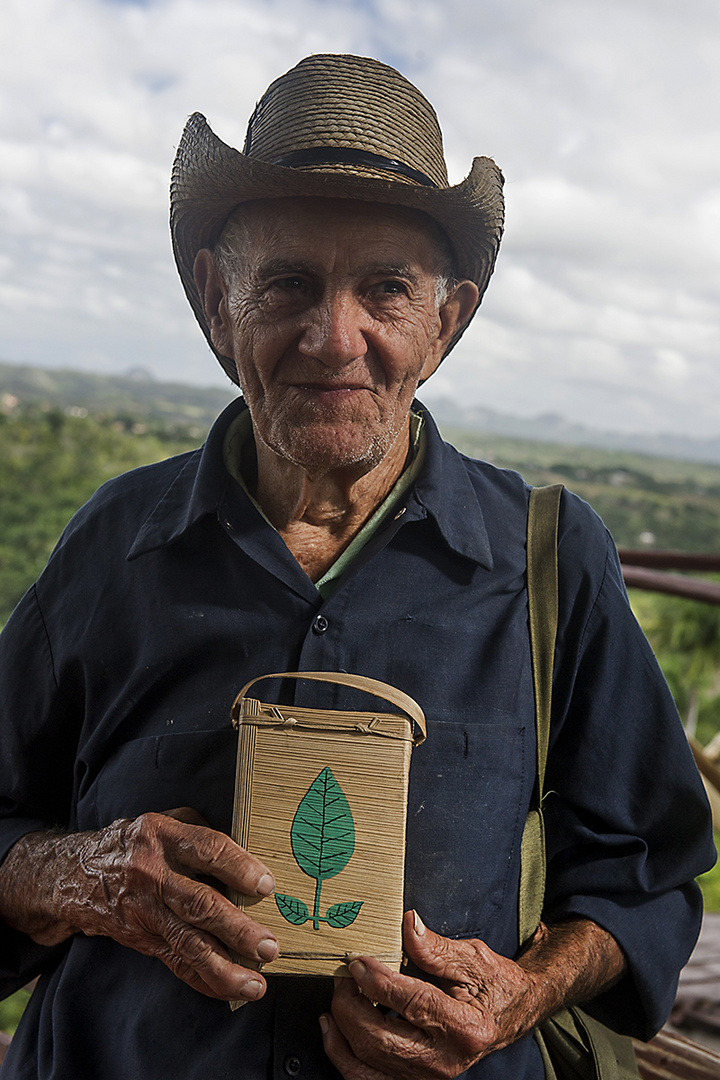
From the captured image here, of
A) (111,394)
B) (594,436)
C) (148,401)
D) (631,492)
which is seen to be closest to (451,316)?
(631,492)

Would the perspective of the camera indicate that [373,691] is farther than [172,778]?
No

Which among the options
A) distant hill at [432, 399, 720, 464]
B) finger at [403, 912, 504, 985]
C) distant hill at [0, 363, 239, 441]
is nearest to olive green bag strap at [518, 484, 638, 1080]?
finger at [403, 912, 504, 985]

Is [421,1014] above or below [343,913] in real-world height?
below

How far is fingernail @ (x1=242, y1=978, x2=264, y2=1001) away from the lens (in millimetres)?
1042

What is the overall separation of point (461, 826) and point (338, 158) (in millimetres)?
1011

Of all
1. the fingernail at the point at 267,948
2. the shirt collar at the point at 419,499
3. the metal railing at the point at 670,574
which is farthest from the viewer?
the metal railing at the point at 670,574

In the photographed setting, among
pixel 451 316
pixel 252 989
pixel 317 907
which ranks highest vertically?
pixel 451 316

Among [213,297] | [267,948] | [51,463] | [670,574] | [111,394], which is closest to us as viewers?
[267,948]

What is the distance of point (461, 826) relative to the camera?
1229mm

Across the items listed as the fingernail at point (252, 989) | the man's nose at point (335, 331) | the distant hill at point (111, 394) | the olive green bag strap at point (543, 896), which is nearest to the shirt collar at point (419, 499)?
the olive green bag strap at point (543, 896)

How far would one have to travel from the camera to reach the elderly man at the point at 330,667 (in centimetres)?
121

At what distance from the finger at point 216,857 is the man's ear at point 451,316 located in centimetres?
80

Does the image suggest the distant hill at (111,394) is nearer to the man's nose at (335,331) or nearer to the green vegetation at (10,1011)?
the green vegetation at (10,1011)

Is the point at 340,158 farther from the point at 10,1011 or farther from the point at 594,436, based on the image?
the point at 594,436
